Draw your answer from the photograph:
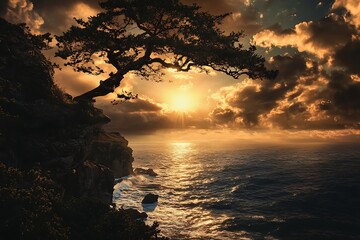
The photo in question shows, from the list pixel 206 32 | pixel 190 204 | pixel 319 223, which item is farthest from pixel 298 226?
pixel 206 32

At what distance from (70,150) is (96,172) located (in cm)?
1014

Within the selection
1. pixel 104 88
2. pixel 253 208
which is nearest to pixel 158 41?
pixel 104 88

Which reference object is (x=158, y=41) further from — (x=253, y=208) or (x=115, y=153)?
(x=115, y=153)

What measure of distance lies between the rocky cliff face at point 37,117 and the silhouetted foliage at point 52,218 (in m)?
3.64

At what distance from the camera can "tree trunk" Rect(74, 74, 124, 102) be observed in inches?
837

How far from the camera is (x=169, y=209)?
147 feet

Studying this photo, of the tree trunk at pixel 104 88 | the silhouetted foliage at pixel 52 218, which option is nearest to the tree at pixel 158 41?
the tree trunk at pixel 104 88

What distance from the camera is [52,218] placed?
10516mm

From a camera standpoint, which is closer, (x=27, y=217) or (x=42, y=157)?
(x=27, y=217)

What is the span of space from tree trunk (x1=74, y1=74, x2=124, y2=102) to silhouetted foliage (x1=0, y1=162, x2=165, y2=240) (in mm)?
8858

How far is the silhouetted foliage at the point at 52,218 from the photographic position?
9352mm

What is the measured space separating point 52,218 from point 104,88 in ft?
40.7

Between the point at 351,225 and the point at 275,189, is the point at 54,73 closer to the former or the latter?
the point at 351,225

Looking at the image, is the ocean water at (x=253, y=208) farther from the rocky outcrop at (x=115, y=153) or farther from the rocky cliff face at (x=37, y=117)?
the rocky cliff face at (x=37, y=117)
